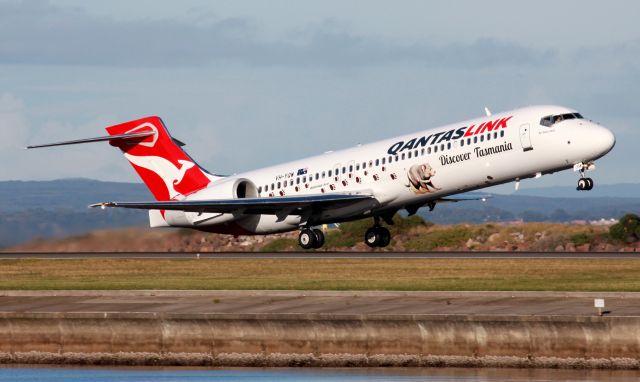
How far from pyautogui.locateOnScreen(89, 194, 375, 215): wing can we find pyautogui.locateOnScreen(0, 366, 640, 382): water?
Answer: 2144 centimetres

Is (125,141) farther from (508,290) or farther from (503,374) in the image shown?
(503,374)

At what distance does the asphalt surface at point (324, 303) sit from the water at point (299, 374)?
1610 mm

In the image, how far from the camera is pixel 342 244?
66.6 metres

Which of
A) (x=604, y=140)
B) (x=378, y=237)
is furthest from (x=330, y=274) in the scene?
(x=378, y=237)

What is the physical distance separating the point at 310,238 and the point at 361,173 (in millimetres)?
3753

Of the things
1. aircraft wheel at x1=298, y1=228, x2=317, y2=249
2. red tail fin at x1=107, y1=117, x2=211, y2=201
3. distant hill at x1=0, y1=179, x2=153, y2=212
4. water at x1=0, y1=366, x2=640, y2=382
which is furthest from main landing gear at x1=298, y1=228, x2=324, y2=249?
distant hill at x1=0, y1=179, x2=153, y2=212

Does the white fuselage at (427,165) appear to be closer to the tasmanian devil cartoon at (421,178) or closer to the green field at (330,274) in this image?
the tasmanian devil cartoon at (421,178)

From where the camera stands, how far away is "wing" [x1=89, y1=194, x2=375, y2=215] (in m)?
50.0

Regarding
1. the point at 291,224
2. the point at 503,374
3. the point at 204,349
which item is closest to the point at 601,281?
the point at 503,374

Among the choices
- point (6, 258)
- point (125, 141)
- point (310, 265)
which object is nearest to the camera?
point (310, 265)

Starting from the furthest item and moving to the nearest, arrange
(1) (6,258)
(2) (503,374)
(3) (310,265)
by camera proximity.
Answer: (1) (6,258), (3) (310,265), (2) (503,374)

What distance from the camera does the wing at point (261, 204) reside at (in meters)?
50.0

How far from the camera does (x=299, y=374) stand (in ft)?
87.7

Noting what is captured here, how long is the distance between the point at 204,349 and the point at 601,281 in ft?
39.3
